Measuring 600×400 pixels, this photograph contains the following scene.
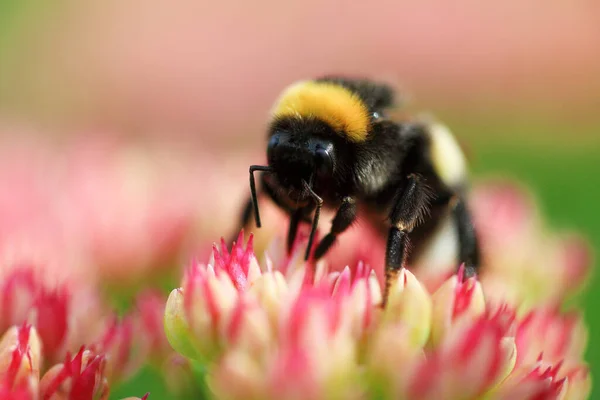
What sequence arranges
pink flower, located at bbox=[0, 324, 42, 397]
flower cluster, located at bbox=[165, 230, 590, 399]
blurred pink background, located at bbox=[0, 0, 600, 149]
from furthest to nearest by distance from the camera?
blurred pink background, located at bbox=[0, 0, 600, 149] < pink flower, located at bbox=[0, 324, 42, 397] < flower cluster, located at bbox=[165, 230, 590, 399]

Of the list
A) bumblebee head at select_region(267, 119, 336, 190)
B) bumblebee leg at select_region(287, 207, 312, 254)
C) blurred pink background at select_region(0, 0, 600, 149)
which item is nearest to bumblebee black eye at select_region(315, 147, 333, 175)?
bumblebee head at select_region(267, 119, 336, 190)

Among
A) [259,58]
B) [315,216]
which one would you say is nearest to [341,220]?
[315,216]

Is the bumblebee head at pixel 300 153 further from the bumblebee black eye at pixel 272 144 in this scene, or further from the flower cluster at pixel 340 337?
the flower cluster at pixel 340 337

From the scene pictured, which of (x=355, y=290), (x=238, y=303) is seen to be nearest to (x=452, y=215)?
(x=355, y=290)

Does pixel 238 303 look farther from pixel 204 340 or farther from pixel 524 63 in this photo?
pixel 524 63

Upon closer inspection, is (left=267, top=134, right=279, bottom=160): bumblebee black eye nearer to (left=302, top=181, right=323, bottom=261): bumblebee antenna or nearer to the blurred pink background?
(left=302, top=181, right=323, bottom=261): bumblebee antenna

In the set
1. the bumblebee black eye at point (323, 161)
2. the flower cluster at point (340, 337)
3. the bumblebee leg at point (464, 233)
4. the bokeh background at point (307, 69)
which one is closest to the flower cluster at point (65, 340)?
the flower cluster at point (340, 337)
